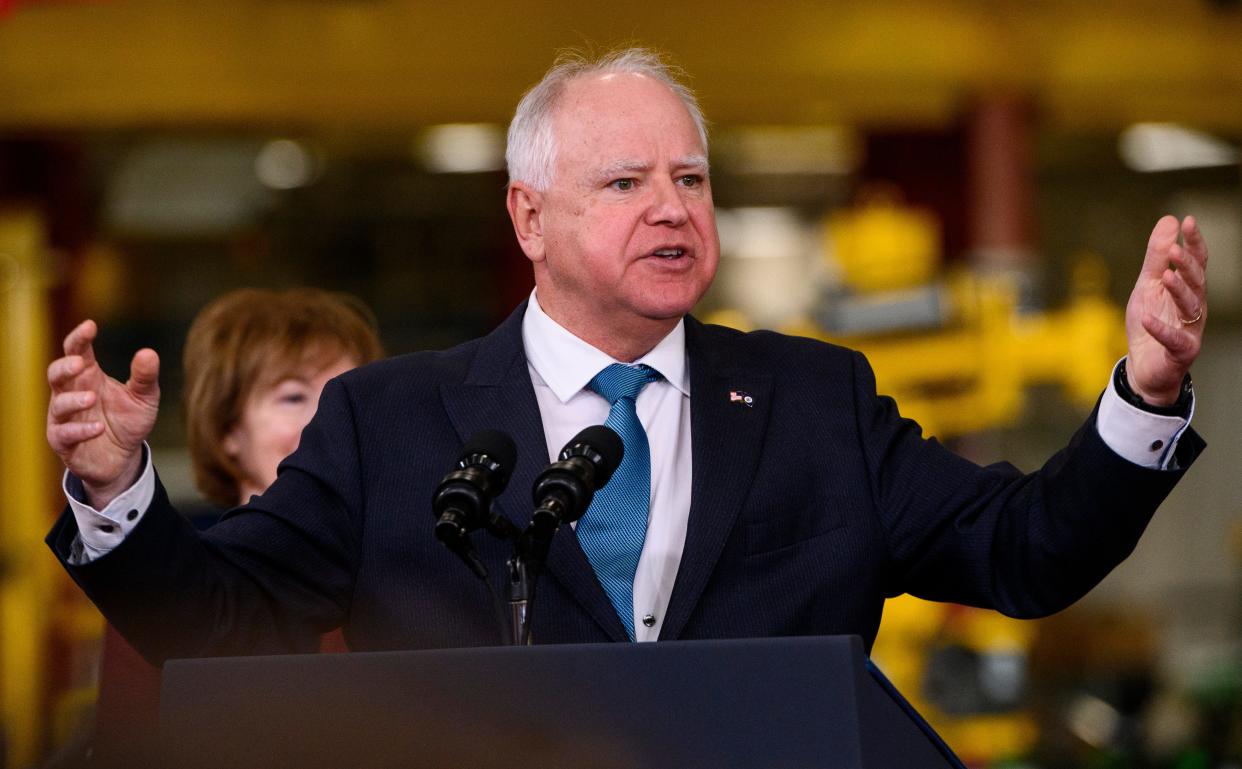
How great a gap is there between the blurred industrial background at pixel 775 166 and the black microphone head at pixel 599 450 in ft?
8.77

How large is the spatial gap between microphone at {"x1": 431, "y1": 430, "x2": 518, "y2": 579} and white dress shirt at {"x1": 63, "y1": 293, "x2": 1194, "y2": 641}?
11.6 inches

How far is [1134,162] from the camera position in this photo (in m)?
12.1

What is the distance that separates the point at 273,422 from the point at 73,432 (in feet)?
3.38

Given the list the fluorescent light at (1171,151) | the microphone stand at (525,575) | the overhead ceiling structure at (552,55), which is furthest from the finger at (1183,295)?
the fluorescent light at (1171,151)

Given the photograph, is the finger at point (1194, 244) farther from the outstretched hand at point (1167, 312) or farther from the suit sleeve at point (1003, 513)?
the suit sleeve at point (1003, 513)

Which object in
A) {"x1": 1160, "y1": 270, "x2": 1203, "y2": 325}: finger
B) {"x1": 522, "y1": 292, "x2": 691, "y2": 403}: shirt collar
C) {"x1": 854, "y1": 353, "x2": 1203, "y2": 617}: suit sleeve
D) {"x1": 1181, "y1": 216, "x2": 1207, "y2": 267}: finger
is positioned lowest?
{"x1": 854, "y1": 353, "x2": 1203, "y2": 617}: suit sleeve

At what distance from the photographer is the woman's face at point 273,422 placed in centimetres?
251

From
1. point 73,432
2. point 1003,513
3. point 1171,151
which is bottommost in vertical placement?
point 1171,151

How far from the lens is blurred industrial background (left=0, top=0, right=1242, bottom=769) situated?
6.04 meters

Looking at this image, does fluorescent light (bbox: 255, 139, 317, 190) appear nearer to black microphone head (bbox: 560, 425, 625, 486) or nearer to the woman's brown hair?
the woman's brown hair

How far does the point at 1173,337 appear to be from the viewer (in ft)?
4.93

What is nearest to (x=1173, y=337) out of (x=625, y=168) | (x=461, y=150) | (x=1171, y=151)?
(x=625, y=168)

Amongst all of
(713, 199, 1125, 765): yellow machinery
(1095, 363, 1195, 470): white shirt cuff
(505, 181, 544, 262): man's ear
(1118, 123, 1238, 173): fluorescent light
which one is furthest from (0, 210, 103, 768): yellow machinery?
(1118, 123, 1238, 173): fluorescent light

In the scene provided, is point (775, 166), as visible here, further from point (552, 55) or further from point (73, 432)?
point (73, 432)
